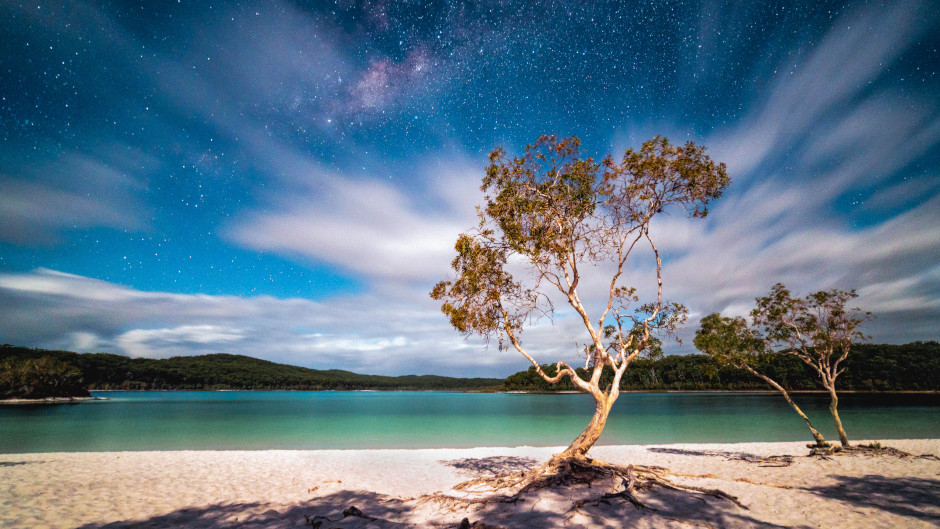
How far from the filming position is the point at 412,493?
11289 mm

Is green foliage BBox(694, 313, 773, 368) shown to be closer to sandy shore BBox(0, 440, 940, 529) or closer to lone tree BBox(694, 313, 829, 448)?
lone tree BBox(694, 313, 829, 448)

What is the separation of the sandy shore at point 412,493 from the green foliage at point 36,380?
103 metres

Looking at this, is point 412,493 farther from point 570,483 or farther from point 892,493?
point 892,493

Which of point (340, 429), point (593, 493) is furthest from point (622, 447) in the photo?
point (340, 429)

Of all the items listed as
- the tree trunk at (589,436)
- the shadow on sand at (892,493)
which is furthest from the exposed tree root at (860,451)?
the tree trunk at (589,436)

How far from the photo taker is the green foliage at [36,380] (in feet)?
270

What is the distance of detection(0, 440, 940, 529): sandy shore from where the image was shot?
7.37 m

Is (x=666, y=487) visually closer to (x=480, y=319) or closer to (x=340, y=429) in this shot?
(x=480, y=319)

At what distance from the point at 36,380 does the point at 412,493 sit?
410 ft

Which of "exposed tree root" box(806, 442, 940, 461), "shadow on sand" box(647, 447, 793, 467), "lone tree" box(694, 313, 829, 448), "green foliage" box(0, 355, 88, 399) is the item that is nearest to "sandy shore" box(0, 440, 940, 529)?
"shadow on sand" box(647, 447, 793, 467)

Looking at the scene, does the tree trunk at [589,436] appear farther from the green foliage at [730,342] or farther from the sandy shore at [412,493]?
the green foliage at [730,342]

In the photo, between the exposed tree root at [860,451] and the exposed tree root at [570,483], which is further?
the exposed tree root at [860,451]

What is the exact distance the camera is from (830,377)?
15.8 m

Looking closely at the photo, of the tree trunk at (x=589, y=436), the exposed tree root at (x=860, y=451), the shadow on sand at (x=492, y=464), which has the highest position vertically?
the tree trunk at (x=589, y=436)
